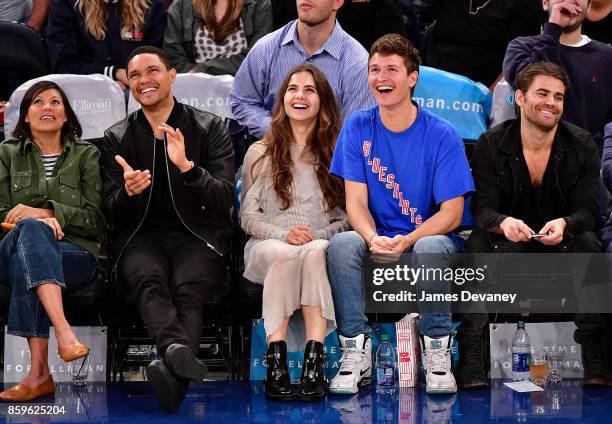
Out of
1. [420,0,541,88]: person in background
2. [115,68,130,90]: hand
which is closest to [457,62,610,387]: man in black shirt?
[420,0,541,88]: person in background

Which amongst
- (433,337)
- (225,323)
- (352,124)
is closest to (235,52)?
(352,124)

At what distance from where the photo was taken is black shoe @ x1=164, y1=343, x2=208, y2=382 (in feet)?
14.0

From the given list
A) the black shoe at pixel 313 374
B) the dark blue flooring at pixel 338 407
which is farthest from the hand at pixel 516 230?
the black shoe at pixel 313 374

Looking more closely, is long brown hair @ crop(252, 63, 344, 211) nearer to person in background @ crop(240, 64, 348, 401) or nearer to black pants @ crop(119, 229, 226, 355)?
person in background @ crop(240, 64, 348, 401)

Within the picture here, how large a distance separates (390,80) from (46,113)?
1594 millimetres

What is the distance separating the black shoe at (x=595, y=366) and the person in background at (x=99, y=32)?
304cm

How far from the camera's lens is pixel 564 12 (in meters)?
5.58

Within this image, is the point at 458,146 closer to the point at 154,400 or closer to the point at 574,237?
the point at 574,237

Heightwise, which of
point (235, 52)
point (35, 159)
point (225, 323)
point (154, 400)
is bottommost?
point (154, 400)

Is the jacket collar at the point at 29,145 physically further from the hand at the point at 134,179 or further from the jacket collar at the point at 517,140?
the jacket collar at the point at 517,140

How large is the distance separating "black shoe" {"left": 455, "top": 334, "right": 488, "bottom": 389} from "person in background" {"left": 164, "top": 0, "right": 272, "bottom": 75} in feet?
7.24

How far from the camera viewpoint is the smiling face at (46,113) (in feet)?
16.5

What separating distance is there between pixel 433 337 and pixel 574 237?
0.78 metres

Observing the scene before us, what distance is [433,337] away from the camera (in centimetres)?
461
